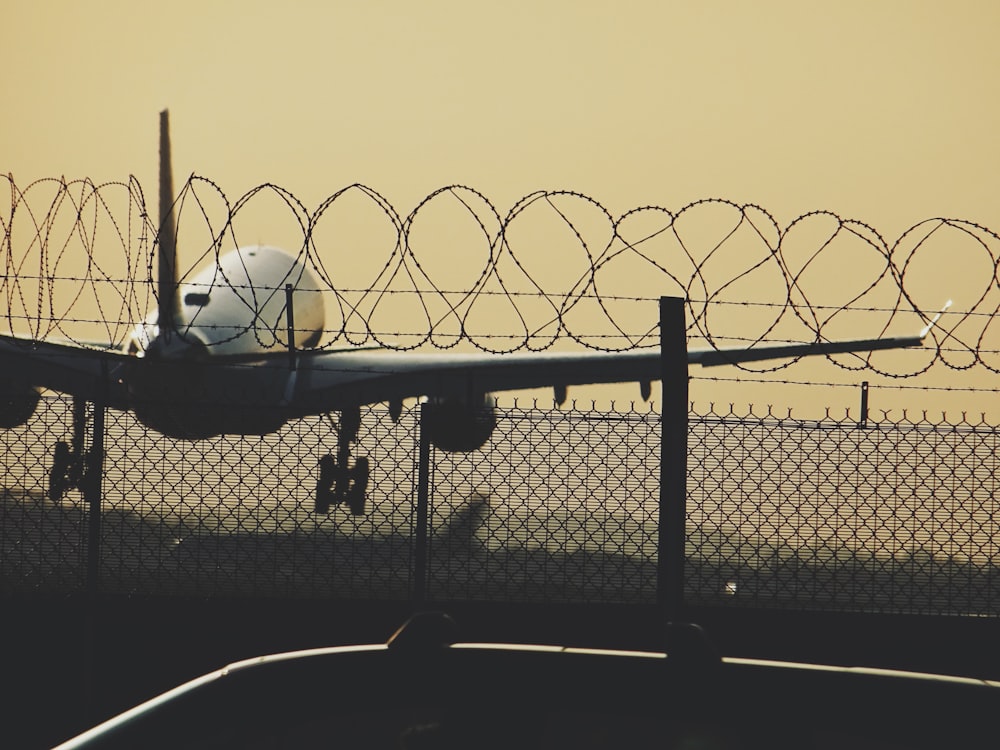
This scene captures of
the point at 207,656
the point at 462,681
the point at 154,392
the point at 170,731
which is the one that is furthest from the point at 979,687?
the point at 154,392

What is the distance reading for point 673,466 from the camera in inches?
236

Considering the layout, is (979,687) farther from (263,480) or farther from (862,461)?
(263,480)

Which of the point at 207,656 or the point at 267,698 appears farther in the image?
the point at 207,656

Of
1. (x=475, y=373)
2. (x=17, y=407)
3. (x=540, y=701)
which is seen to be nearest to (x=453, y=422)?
(x=17, y=407)

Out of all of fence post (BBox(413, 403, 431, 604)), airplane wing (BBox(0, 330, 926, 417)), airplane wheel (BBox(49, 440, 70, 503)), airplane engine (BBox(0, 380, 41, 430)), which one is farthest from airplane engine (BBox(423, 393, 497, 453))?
airplane wing (BBox(0, 330, 926, 417))

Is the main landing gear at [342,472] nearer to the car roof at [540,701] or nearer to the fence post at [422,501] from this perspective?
the fence post at [422,501]

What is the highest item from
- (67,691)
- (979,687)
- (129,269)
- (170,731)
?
(129,269)

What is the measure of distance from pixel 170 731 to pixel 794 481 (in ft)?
17.2

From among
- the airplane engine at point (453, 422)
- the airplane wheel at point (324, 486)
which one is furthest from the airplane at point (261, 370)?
the airplane engine at point (453, 422)

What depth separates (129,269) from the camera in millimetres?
7816

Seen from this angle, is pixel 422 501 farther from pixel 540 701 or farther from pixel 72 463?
pixel 540 701

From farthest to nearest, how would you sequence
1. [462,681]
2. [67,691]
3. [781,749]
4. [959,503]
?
1. [959,503]
2. [67,691]
3. [462,681]
4. [781,749]

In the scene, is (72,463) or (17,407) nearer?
(17,407)

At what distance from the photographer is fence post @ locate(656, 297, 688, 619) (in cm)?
598
